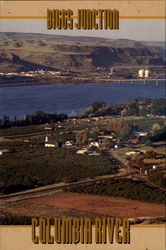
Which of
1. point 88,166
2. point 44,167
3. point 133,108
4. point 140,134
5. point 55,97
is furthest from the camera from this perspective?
point 133,108

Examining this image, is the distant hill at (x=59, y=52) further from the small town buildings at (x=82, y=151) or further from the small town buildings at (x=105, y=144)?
the small town buildings at (x=82, y=151)

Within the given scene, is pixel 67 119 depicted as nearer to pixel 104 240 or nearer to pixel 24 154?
pixel 24 154

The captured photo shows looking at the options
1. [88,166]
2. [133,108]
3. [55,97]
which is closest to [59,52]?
[55,97]

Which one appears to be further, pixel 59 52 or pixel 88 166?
pixel 59 52

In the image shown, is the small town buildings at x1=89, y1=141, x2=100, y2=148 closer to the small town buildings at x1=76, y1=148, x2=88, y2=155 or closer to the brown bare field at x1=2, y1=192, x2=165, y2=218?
the small town buildings at x1=76, y1=148, x2=88, y2=155

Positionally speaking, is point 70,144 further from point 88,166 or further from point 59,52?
point 59,52

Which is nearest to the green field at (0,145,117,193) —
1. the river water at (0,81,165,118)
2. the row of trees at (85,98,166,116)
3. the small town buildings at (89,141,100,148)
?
the small town buildings at (89,141,100,148)
